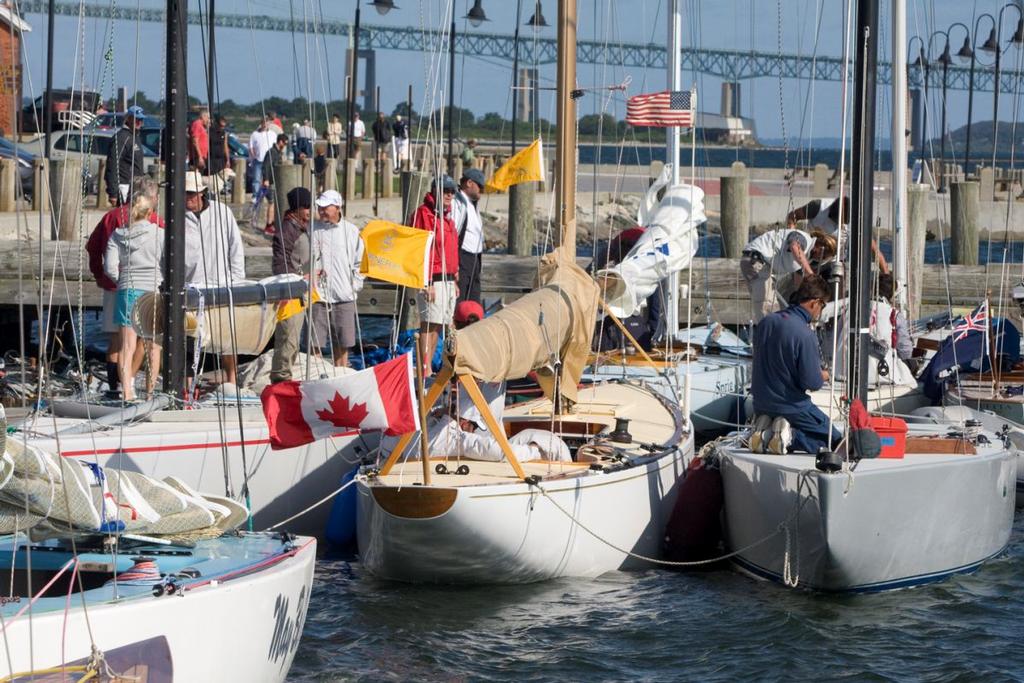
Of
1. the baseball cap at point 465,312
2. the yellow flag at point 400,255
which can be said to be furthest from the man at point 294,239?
the baseball cap at point 465,312

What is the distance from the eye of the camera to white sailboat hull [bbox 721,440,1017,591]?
907 cm

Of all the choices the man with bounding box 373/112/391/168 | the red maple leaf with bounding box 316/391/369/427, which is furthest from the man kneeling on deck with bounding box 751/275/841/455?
the man with bounding box 373/112/391/168

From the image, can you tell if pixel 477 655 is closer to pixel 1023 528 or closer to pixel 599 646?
pixel 599 646

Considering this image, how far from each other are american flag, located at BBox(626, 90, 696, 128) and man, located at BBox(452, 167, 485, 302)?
60.5 inches

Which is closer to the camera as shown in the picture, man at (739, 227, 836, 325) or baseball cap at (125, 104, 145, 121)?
baseball cap at (125, 104, 145, 121)

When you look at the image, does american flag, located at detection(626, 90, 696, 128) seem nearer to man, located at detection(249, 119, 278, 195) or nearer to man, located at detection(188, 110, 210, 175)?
man, located at detection(188, 110, 210, 175)

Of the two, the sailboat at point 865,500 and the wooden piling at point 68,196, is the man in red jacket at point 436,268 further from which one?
the wooden piling at point 68,196

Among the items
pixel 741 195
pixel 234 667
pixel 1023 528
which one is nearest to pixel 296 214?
pixel 1023 528

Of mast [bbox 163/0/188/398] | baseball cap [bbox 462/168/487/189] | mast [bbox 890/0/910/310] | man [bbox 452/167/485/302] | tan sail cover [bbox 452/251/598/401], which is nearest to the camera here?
tan sail cover [bbox 452/251/598/401]

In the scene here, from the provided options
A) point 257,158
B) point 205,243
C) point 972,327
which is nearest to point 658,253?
point 972,327

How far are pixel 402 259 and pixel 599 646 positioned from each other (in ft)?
11.6

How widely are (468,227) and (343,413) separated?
6025 mm

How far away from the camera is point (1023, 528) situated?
11.6m

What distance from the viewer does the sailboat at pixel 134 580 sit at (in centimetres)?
588
